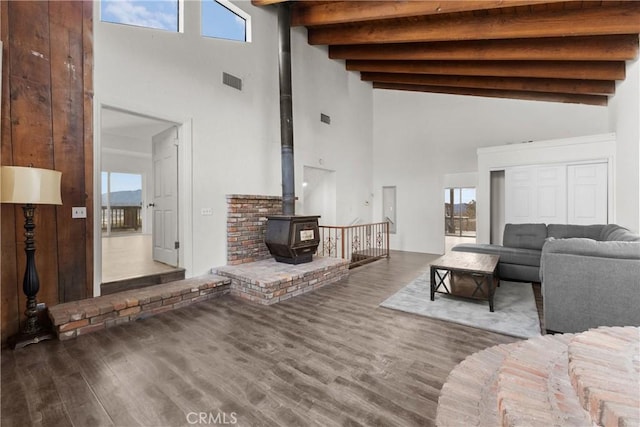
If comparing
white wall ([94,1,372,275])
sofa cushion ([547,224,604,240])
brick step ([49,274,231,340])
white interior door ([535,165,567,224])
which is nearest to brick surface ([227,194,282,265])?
white wall ([94,1,372,275])

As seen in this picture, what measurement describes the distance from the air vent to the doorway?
1.08 metres

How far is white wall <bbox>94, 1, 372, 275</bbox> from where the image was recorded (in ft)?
10.5

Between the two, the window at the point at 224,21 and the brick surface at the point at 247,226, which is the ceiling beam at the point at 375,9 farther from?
the brick surface at the point at 247,226

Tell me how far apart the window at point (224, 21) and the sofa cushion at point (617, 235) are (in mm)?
5818

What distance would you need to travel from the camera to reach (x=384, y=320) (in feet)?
9.37

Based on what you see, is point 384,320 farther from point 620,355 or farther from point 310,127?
point 310,127

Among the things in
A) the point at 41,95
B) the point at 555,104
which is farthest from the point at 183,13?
the point at 555,104

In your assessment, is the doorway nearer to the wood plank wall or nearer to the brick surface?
the wood plank wall

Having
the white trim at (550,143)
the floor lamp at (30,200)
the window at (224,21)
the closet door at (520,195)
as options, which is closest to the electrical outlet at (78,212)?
the floor lamp at (30,200)

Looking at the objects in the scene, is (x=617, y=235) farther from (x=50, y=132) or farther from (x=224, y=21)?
(x=50, y=132)

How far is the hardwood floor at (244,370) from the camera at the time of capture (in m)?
1.56

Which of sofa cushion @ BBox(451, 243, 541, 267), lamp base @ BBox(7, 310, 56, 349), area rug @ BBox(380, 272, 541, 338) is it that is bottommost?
area rug @ BBox(380, 272, 541, 338)

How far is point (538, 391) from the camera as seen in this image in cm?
121

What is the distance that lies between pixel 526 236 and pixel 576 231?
2.31 feet
